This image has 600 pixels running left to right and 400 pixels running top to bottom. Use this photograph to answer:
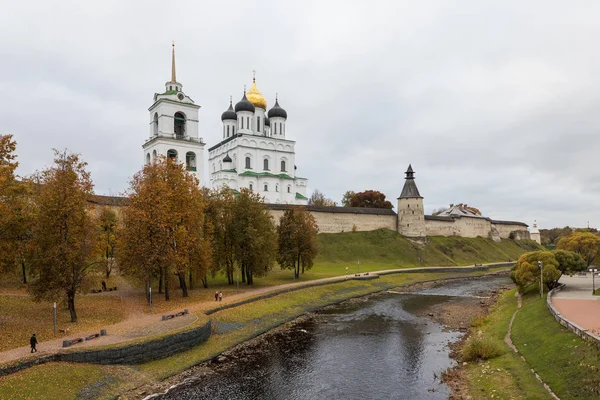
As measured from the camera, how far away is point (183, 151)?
56844 millimetres

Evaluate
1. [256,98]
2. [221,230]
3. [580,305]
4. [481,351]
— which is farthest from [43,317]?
[256,98]

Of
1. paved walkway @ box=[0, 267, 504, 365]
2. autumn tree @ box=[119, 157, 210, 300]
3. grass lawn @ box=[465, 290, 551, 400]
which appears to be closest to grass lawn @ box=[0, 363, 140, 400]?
paved walkway @ box=[0, 267, 504, 365]

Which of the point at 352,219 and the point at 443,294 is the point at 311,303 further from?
the point at 352,219

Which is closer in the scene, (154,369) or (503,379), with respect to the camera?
(503,379)

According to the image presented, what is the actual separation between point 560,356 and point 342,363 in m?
8.52

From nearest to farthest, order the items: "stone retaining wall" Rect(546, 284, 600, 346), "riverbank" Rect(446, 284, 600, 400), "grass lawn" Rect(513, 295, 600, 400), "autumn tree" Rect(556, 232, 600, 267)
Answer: "grass lawn" Rect(513, 295, 600, 400) < "riverbank" Rect(446, 284, 600, 400) < "stone retaining wall" Rect(546, 284, 600, 346) < "autumn tree" Rect(556, 232, 600, 267)

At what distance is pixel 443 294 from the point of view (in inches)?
1551

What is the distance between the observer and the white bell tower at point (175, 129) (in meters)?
56.0

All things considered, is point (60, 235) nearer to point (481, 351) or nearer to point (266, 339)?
point (266, 339)

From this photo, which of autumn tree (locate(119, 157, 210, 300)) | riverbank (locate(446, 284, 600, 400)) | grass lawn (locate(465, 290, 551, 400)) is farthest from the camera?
autumn tree (locate(119, 157, 210, 300))

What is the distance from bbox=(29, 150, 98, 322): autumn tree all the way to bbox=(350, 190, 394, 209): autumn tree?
70405mm

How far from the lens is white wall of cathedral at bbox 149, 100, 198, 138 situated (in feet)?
184

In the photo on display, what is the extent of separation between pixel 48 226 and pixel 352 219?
51980 millimetres

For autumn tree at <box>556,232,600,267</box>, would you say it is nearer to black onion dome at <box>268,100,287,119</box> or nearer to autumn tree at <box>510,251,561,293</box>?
autumn tree at <box>510,251,561,293</box>
